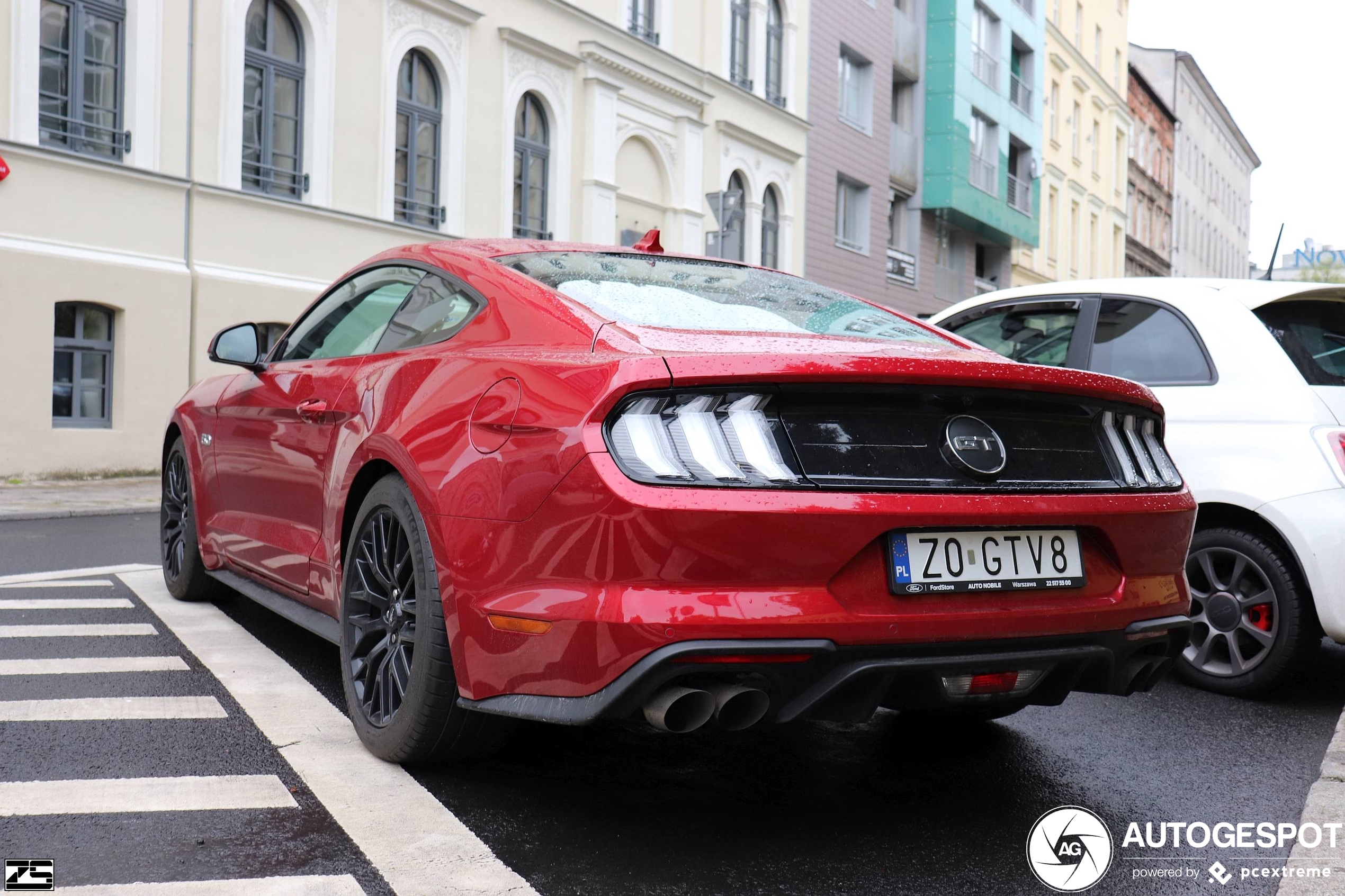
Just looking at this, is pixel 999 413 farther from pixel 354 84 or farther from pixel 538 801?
pixel 354 84

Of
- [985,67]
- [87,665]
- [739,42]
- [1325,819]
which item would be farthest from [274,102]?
[985,67]

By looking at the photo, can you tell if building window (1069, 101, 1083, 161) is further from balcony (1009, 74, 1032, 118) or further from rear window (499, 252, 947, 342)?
rear window (499, 252, 947, 342)

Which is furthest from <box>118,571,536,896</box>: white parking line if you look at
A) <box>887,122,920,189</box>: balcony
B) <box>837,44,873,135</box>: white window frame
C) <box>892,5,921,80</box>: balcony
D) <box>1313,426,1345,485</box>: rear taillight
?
<box>892,5,921,80</box>: balcony

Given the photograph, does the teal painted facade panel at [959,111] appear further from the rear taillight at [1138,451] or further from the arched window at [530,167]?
the rear taillight at [1138,451]

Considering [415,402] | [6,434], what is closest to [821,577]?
[415,402]

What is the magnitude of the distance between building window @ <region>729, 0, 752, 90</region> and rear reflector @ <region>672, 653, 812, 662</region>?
22.3 metres

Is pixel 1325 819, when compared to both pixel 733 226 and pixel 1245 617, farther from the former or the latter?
pixel 733 226

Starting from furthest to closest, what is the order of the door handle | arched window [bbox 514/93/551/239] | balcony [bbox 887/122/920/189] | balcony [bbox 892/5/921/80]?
balcony [bbox 887/122/920/189], balcony [bbox 892/5/921/80], arched window [bbox 514/93/551/239], the door handle

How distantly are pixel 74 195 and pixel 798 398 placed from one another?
40.4 ft

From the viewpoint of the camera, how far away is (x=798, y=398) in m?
2.73

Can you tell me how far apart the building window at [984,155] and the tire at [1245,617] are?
2786 centimetres

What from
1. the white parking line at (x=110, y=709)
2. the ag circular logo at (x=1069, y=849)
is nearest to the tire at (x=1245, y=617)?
the ag circular logo at (x=1069, y=849)

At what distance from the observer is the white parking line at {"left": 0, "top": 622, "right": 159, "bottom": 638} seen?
15.9ft

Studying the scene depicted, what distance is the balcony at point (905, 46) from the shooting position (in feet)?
98.2
